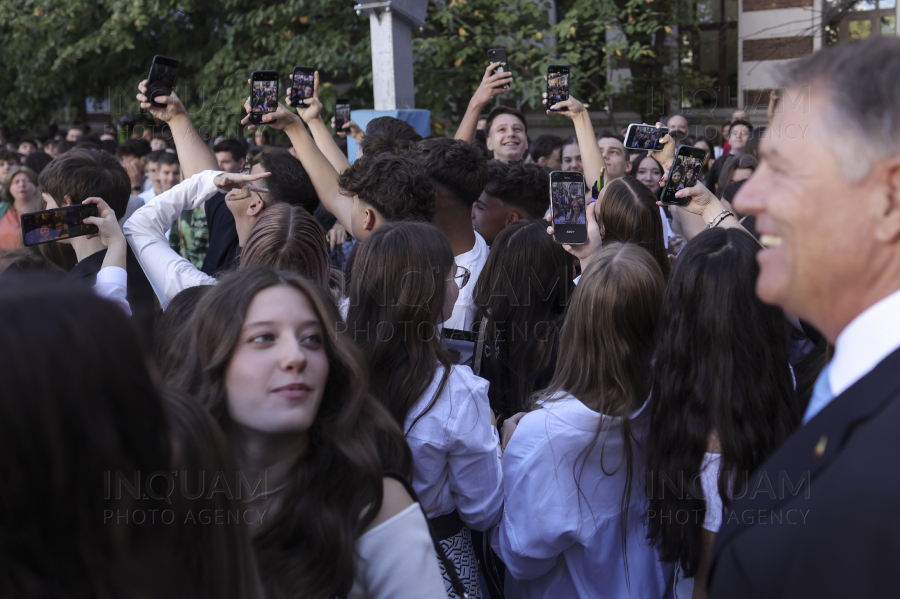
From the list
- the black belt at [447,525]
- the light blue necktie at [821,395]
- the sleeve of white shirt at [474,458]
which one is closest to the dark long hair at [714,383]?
the sleeve of white shirt at [474,458]

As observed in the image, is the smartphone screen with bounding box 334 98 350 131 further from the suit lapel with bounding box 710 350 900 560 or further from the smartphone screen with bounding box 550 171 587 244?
the suit lapel with bounding box 710 350 900 560

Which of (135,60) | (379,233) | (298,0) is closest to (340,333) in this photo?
(379,233)

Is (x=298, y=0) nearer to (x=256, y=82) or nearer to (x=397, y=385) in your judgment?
(x=256, y=82)

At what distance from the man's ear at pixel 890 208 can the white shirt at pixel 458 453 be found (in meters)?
1.37

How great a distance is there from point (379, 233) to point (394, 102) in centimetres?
385

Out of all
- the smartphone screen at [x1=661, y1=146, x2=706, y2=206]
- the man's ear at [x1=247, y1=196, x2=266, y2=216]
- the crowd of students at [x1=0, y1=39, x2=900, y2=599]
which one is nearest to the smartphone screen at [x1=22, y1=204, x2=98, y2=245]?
the crowd of students at [x1=0, y1=39, x2=900, y2=599]

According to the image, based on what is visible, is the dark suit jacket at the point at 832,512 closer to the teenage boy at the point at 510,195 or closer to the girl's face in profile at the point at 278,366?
the girl's face in profile at the point at 278,366

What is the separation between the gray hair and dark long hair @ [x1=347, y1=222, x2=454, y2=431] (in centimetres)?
138

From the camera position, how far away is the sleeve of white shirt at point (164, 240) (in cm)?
283

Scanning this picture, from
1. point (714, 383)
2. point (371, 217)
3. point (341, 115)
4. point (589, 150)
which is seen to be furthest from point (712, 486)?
point (341, 115)

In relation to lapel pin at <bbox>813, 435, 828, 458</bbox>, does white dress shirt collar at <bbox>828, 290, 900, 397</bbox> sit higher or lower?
higher

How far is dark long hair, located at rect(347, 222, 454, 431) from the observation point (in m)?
2.21

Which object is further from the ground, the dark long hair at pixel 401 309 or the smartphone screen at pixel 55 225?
the smartphone screen at pixel 55 225

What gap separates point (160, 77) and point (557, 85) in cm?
230
